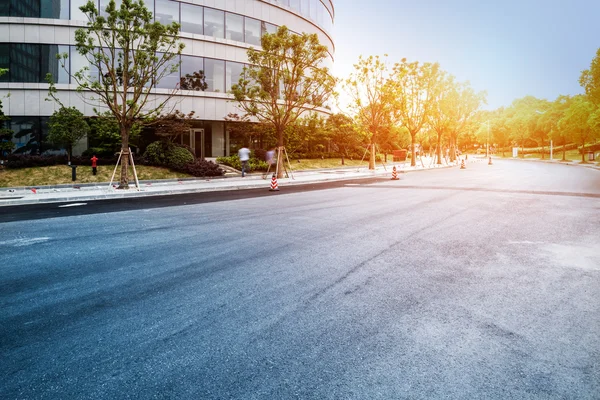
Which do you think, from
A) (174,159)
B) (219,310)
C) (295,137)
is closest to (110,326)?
(219,310)

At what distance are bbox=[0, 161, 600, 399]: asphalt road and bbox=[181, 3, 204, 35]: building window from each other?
27.9m

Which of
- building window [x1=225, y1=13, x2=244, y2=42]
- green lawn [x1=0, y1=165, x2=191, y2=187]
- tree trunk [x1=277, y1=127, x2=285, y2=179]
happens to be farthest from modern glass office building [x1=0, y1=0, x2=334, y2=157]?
tree trunk [x1=277, y1=127, x2=285, y2=179]

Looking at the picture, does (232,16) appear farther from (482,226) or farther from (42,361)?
(42,361)

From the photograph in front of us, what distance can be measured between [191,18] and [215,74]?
4.76 meters

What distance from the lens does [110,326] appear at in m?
3.76

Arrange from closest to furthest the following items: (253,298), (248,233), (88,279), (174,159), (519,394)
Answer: (519,394)
(253,298)
(88,279)
(248,233)
(174,159)

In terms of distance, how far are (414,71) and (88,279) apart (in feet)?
141

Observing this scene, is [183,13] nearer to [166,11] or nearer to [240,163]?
[166,11]

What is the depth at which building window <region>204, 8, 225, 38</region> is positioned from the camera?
108 ft

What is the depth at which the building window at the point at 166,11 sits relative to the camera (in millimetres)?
30766

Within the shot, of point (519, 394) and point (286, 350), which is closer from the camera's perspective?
point (519, 394)

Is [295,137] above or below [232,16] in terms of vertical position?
below

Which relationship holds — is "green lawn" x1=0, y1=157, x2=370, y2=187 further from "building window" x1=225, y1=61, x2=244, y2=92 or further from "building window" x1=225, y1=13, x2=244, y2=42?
"building window" x1=225, y1=13, x2=244, y2=42

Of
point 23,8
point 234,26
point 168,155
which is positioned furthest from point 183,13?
point 168,155
